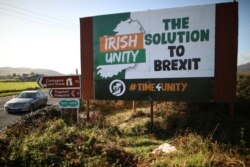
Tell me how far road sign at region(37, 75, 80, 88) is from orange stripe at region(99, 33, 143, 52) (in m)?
2.72

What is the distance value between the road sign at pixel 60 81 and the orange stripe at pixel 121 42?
2717mm

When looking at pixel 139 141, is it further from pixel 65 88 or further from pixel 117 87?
pixel 65 88

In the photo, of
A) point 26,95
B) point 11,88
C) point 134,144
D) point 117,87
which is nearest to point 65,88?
point 117,87

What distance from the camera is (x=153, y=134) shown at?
11.1m

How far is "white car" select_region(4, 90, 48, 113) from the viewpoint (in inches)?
690

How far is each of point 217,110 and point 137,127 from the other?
4.22 m

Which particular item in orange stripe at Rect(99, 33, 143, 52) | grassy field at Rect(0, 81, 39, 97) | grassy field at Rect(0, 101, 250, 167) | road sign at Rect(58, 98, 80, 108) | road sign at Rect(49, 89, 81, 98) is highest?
orange stripe at Rect(99, 33, 143, 52)

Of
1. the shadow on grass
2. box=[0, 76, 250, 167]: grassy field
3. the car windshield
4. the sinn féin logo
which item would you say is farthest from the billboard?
the car windshield

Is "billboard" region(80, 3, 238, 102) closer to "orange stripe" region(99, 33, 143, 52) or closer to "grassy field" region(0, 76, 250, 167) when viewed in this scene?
"orange stripe" region(99, 33, 143, 52)

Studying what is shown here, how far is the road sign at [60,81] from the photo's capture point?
10992mm

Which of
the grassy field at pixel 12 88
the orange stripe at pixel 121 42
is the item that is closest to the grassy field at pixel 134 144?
the orange stripe at pixel 121 42

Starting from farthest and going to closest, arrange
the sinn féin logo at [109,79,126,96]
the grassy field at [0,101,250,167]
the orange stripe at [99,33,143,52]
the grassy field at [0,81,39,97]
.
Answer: the grassy field at [0,81,39,97] → the sinn féin logo at [109,79,126,96] → the orange stripe at [99,33,143,52] → the grassy field at [0,101,250,167]

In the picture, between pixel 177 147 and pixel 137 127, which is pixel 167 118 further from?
pixel 177 147

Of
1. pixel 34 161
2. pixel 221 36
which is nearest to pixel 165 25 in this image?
pixel 221 36
